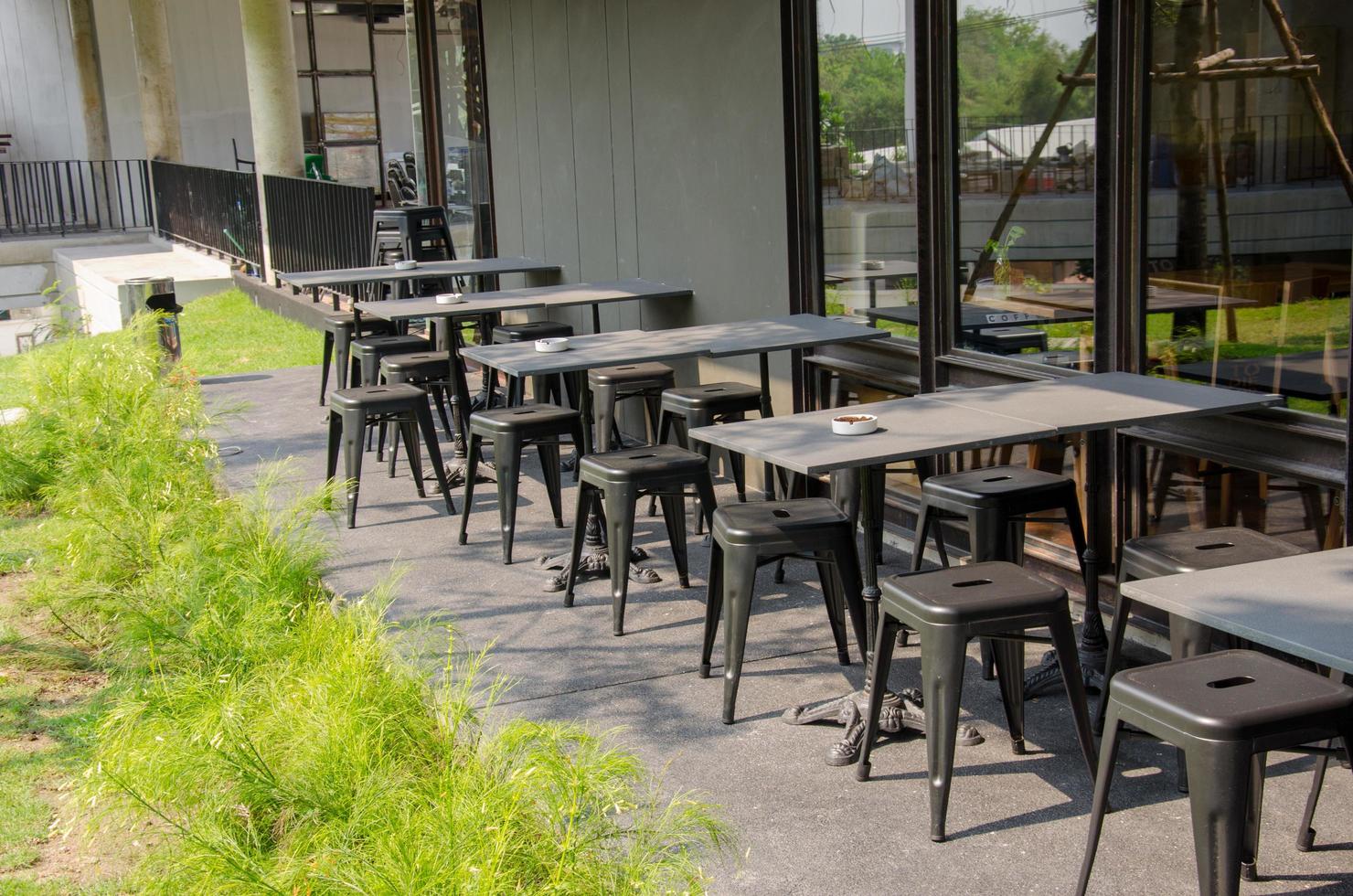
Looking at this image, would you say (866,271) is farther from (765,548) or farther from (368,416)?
(368,416)

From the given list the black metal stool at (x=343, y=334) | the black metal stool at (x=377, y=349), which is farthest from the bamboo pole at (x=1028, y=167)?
the black metal stool at (x=343, y=334)

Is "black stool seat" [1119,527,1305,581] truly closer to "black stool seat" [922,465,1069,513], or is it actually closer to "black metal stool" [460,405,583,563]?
"black stool seat" [922,465,1069,513]

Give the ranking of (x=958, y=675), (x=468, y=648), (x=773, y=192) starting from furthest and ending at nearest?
(x=773, y=192)
(x=468, y=648)
(x=958, y=675)

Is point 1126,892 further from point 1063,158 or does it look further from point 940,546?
point 1063,158

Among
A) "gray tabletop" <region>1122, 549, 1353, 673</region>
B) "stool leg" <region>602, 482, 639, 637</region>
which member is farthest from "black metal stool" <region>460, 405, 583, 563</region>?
"gray tabletop" <region>1122, 549, 1353, 673</region>

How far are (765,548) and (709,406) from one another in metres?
1.90

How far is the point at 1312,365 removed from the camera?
3.89 metres

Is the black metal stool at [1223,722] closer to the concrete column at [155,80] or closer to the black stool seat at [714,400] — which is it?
the black stool seat at [714,400]

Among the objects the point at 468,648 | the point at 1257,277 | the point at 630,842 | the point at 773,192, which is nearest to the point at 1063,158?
the point at 1257,277

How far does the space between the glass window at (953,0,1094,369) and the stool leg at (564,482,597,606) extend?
1.68 meters

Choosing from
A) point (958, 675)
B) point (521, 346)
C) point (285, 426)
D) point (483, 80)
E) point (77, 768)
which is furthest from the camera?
point (483, 80)

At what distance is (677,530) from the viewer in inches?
209

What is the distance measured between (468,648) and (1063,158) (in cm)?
275

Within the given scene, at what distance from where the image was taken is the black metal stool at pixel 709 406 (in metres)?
5.72
